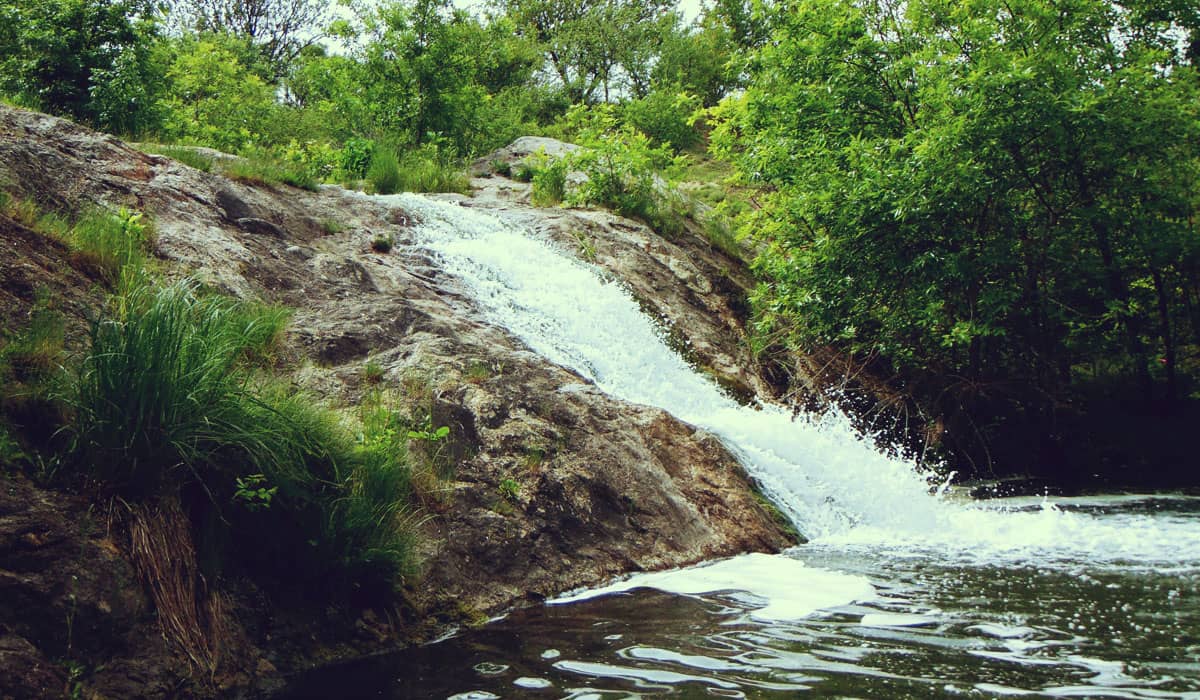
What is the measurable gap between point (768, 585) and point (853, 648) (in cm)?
141

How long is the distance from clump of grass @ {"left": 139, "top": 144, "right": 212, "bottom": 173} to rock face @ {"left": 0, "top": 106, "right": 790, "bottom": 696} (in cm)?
43

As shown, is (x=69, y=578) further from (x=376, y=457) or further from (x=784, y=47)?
(x=784, y=47)

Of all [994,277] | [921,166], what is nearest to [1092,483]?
[994,277]

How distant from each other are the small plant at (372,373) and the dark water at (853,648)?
2272mm

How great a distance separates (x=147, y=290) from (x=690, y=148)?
82.3ft

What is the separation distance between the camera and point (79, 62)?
35.6ft

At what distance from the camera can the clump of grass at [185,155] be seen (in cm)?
877

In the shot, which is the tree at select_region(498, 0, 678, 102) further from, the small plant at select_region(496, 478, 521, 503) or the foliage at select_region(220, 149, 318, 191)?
the small plant at select_region(496, 478, 521, 503)

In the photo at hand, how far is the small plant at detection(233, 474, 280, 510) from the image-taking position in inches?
140

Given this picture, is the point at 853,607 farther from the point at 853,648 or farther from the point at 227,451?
the point at 227,451

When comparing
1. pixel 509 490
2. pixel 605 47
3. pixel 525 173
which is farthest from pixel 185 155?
pixel 605 47

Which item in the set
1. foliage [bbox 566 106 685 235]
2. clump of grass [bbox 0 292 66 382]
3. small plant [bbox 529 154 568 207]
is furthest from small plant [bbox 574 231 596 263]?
clump of grass [bbox 0 292 66 382]

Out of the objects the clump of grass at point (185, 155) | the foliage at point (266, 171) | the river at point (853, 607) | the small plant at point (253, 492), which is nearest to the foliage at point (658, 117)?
the foliage at point (266, 171)

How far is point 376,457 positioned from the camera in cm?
421
